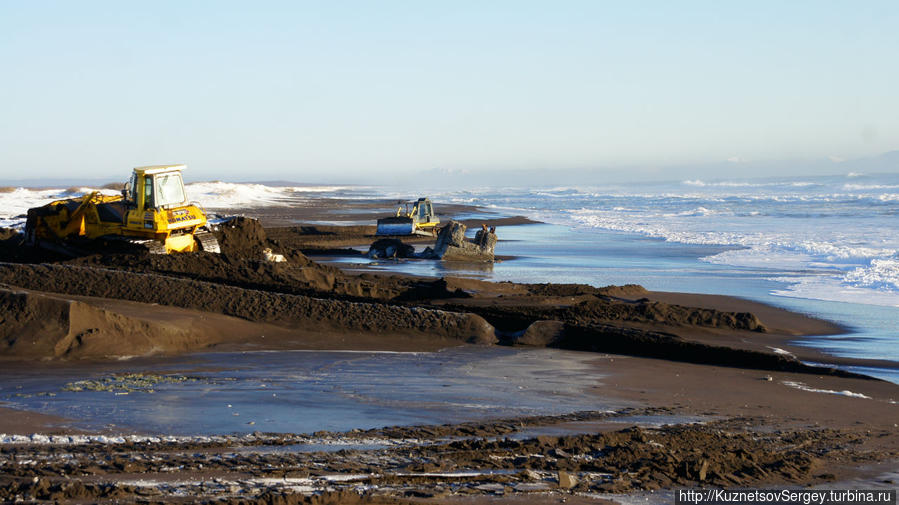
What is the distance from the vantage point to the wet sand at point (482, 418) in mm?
5297

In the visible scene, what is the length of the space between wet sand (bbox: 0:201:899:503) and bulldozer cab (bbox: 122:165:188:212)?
6.40 feet

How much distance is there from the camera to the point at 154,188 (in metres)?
17.9

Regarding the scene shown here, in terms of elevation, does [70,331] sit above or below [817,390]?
above

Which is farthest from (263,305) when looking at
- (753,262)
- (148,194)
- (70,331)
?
(753,262)

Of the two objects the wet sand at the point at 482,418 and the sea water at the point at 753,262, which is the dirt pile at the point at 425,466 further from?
the sea water at the point at 753,262

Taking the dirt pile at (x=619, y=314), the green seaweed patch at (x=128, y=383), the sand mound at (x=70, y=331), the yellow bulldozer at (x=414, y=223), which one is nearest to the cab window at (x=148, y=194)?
the sand mound at (x=70, y=331)

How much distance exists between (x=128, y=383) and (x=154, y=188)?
10.3m

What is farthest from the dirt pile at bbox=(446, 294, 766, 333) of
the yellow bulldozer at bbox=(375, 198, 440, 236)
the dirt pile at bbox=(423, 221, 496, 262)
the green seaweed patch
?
the yellow bulldozer at bbox=(375, 198, 440, 236)

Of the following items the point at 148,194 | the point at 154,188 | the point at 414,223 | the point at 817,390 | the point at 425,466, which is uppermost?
the point at 154,188

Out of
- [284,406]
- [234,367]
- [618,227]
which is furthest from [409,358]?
[618,227]

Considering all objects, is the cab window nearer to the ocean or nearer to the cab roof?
the cab roof

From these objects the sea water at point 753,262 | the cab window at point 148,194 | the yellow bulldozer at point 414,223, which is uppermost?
the cab window at point 148,194

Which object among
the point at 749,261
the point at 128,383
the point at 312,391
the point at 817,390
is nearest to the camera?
the point at 312,391

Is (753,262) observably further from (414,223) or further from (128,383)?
(128,383)
